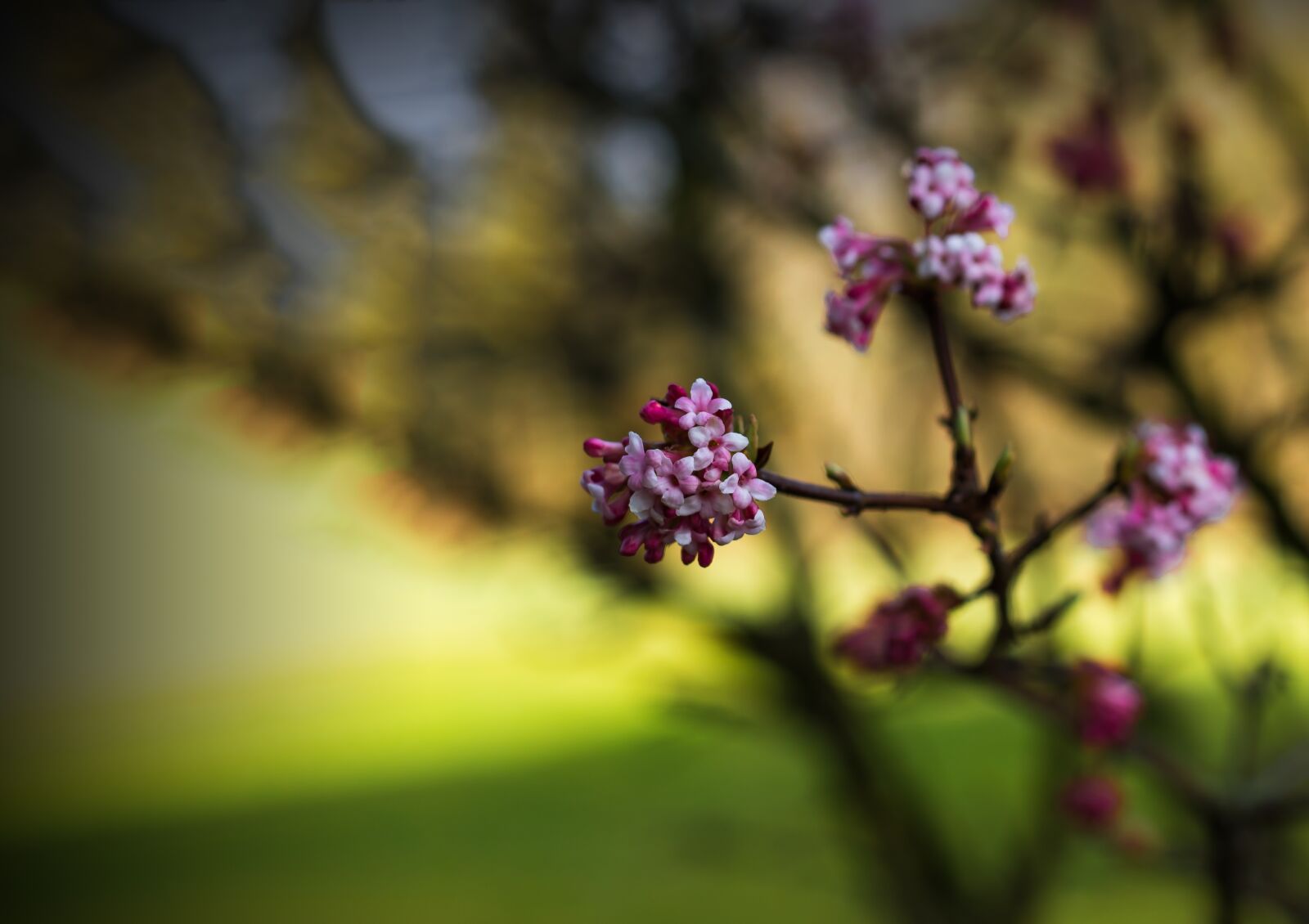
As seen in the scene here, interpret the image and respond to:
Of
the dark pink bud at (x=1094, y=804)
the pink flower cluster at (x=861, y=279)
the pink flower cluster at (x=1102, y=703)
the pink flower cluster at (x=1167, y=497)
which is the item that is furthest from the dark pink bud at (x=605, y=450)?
the dark pink bud at (x=1094, y=804)

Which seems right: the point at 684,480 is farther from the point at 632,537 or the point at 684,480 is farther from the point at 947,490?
the point at 947,490

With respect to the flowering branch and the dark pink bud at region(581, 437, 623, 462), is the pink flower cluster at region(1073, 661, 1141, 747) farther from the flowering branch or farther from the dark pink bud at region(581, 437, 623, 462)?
the dark pink bud at region(581, 437, 623, 462)

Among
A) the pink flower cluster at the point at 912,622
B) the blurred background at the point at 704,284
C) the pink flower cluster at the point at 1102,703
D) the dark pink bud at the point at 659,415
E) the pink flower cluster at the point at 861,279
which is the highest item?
the blurred background at the point at 704,284

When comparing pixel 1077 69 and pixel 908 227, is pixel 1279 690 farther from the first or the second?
pixel 1077 69

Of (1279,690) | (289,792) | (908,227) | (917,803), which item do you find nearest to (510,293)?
(908,227)

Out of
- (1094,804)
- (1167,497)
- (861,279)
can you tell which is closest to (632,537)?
(861,279)

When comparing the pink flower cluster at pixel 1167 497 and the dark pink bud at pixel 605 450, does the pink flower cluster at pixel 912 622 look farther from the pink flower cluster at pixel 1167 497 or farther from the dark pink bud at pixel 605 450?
the dark pink bud at pixel 605 450
